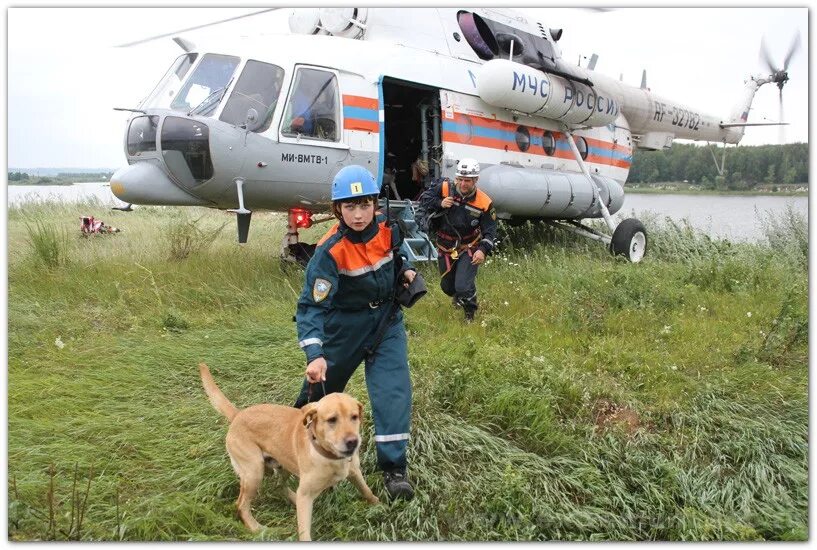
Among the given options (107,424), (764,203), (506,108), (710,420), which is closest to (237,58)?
(506,108)

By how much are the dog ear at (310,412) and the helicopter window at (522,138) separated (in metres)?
7.63

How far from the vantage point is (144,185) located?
703 centimetres

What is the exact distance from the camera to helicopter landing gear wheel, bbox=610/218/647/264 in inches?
397

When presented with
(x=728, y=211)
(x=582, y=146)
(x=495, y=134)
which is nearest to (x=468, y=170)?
(x=495, y=134)

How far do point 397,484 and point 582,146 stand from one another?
9.11 metres

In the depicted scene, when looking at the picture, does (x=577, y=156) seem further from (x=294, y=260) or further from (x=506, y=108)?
(x=294, y=260)

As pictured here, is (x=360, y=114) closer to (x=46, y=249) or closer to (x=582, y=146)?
(x=46, y=249)

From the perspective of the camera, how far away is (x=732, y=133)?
14547 mm

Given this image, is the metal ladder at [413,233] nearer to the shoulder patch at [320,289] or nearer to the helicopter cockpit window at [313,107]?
the helicopter cockpit window at [313,107]

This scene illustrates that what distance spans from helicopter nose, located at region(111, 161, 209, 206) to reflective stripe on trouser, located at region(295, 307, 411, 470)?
14.0 feet

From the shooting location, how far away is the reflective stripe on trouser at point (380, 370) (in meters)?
3.46

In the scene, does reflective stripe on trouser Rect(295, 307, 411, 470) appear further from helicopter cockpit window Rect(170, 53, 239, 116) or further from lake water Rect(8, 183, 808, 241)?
lake water Rect(8, 183, 808, 241)

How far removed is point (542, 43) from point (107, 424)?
8288 millimetres

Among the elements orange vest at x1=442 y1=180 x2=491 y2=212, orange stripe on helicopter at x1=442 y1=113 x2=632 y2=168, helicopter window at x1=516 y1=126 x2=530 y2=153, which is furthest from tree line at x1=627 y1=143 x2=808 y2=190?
orange vest at x1=442 y1=180 x2=491 y2=212
